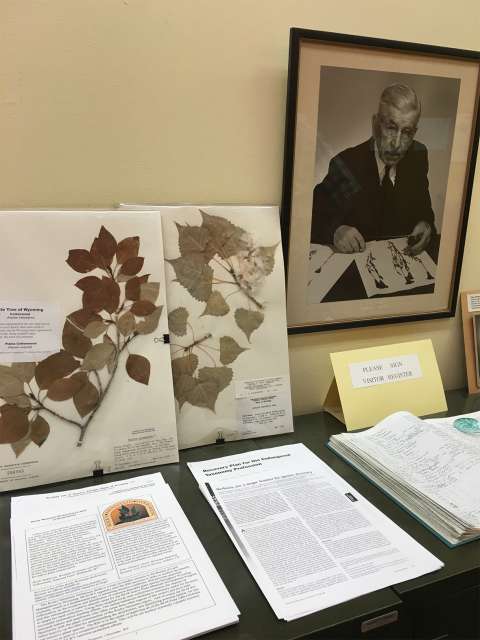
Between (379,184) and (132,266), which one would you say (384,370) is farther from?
(132,266)

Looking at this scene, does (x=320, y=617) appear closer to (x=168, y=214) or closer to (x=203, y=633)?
(x=203, y=633)

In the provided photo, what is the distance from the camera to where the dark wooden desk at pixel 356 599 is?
65 centimetres

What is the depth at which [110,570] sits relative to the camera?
27.8 inches

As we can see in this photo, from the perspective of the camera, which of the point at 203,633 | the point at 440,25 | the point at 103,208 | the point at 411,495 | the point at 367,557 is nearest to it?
the point at 203,633

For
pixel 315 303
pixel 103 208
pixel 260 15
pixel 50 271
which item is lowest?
pixel 315 303

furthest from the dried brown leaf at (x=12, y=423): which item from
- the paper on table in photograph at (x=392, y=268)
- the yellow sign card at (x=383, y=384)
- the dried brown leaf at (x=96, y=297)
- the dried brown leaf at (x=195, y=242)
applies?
the paper on table in photograph at (x=392, y=268)

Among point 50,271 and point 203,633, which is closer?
point 203,633

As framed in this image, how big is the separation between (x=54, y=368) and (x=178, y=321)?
25cm

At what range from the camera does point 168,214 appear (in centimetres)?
100

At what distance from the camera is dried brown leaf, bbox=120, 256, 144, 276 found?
3.16 feet

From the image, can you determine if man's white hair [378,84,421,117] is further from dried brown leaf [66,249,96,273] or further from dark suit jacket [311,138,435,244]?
dried brown leaf [66,249,96,273]

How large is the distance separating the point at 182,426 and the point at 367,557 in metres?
0.44

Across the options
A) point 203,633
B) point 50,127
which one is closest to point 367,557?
point 203,633

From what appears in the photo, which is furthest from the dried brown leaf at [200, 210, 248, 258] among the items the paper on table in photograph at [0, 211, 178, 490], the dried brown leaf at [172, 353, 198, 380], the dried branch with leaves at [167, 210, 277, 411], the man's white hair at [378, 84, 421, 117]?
the man's white hair at [378, 84, 421, 117]
